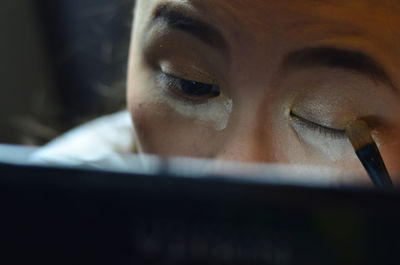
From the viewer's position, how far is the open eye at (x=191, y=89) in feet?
1.59

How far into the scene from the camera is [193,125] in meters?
0.50

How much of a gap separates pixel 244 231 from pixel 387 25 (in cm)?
22

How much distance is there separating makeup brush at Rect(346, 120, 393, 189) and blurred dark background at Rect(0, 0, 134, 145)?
1.91 feet

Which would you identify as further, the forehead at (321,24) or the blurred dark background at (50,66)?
the blurred dark background at (50,66)

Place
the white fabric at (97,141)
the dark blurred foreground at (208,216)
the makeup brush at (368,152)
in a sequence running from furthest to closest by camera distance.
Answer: the white fabric at (97,141)
the makeup brush at (368,152)
the dark blurred foreground at (208,216)

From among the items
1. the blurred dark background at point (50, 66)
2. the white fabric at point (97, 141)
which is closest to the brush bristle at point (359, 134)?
the white fabric at point (97, 141)

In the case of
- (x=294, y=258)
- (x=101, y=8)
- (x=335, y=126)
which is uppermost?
(x=101, y=8)

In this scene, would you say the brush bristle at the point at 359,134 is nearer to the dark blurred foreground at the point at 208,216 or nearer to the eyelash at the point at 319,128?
the eyelash at the point at 319,128

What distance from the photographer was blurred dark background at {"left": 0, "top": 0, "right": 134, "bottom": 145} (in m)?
1.01

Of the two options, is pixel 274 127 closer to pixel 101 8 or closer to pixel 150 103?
pixel 150 103

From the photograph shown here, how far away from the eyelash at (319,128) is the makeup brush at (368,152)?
0.02 m

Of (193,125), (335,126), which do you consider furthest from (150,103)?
(335,126)

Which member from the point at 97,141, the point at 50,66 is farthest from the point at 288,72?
the point at 50,66

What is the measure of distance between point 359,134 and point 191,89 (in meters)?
0.13
